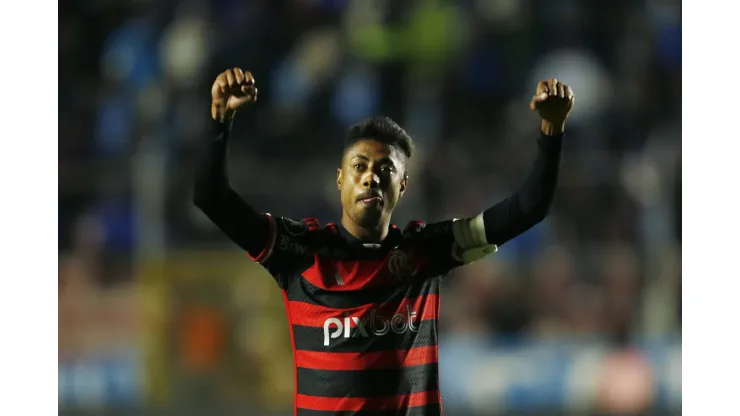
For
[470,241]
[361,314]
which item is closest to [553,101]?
[470,241]

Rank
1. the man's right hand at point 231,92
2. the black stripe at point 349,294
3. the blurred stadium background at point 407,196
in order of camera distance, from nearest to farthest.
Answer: the man's right hand at point 231,92
the black stripe at point 349,294
the blurred stadium background at point 407,196

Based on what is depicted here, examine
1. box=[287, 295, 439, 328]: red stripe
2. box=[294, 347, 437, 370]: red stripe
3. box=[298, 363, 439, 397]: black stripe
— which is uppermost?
box=[287, 295, 439, 328]: red stripe

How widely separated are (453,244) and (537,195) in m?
0.36

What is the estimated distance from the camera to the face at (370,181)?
9.51 ft

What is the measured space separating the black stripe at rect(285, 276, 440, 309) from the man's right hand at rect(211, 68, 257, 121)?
2.02 feet

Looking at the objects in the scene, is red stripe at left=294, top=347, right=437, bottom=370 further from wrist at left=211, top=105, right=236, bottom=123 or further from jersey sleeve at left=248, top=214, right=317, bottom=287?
wrist at left=211, top=105, right=236, bottom=123

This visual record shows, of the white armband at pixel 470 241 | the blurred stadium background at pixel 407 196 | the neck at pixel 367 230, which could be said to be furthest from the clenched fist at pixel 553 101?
the blurred stadium background at pixel 407 196

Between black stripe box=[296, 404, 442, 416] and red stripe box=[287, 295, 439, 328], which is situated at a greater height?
red stripe box=[287, 295, 439, 328]

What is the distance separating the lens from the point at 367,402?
275cm

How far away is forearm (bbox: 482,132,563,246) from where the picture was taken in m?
2.79

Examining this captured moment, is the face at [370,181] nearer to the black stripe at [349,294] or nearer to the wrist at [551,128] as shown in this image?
the black stripe at [349,294]

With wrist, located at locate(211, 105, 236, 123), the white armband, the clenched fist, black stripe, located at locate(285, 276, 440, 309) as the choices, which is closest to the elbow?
wrist, located at locate(211, 105, 236, 123)

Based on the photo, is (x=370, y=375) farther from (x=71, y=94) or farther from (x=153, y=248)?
(x=71, y=94)

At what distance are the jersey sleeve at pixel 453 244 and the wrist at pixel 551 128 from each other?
36cm
